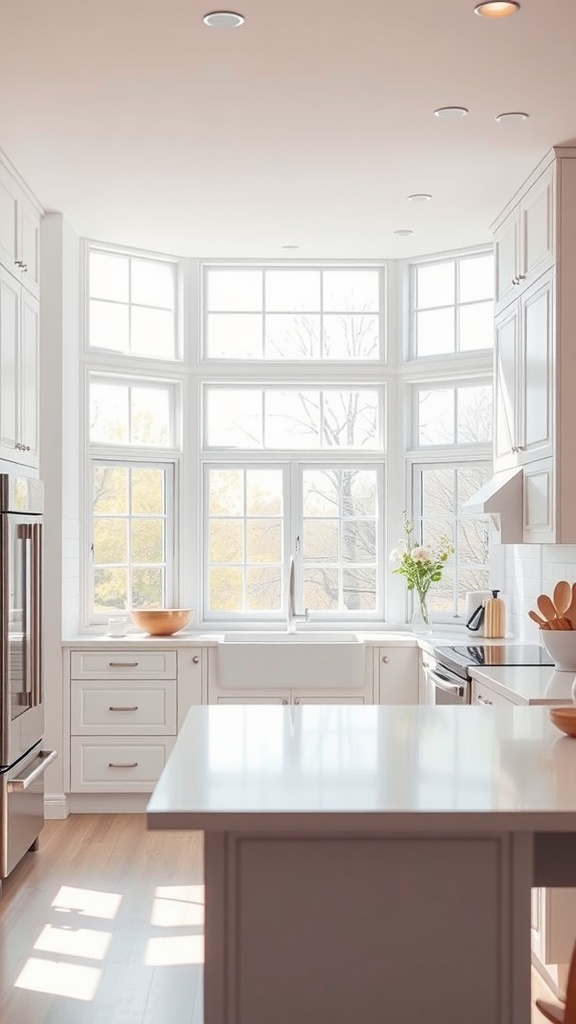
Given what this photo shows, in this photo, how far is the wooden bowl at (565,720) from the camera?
106 inches

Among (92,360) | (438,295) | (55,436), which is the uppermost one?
(438,295)

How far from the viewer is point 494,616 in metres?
5.50

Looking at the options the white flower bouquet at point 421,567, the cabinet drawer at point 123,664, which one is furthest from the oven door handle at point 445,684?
the cabinet drawer at point 123,664

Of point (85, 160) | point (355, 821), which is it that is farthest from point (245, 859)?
point (85, 160)

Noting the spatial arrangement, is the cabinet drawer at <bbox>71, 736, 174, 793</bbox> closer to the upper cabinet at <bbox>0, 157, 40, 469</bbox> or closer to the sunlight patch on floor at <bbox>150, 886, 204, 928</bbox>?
the sunlight patch on floor at <bbox>150, 886, 204, 928</bbox>

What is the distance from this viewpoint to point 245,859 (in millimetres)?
2193

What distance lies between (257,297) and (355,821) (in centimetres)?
492

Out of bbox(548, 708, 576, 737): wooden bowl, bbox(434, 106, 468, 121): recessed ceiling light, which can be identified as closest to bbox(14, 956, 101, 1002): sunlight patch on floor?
bbox(548, 708, 576, 737): wooden bowl

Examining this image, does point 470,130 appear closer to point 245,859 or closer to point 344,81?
point 344,81

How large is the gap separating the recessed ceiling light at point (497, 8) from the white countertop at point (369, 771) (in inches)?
80.3

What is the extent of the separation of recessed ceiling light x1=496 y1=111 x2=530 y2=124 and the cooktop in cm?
208

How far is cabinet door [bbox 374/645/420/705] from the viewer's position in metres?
5.81

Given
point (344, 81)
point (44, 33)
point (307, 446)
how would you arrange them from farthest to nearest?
point (307, 446)
point (344, 81)
point (44, 33)

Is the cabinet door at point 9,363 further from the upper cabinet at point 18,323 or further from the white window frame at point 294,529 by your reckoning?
the white window frame at point 294,529
